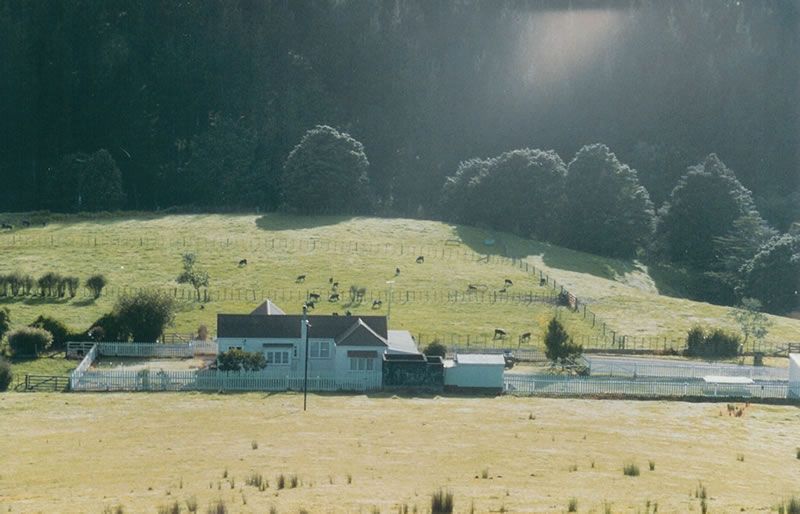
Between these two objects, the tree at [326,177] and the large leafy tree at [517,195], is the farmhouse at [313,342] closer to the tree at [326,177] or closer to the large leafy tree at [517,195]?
the large leafy tree at [517,195]

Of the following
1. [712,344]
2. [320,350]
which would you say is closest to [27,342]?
[320,350]

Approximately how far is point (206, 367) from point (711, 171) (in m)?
76.7

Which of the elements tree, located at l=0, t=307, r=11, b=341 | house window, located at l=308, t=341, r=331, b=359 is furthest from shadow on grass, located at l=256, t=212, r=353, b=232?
house window, located at l=308, t=341, r=331, b=359

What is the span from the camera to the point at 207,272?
91.4 metres

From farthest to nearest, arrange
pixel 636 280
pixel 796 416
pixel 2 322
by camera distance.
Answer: pixel 636 280, pixel 2 322, pixel 796 416

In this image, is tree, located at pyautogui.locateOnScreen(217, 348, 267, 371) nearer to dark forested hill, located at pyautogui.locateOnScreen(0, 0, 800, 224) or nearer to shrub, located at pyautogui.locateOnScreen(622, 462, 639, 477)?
shrub, located at pyautogui.locateOnScreen(622, 462, 639, 477)

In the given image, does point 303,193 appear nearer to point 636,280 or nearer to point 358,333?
point 636,280

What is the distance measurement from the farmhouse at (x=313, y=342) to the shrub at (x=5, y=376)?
1232 centimetres

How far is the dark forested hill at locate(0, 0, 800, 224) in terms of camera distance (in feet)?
490

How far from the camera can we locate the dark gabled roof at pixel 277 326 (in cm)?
6688

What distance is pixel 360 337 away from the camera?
6581 cm

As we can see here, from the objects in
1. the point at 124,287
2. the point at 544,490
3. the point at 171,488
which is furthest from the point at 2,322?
the point at 544,490

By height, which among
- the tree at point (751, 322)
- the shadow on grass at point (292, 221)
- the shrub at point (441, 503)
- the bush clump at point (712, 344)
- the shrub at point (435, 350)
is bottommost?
the shrub at point (441, 503)

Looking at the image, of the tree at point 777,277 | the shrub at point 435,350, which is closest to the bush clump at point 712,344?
the shrub at point 435,350
